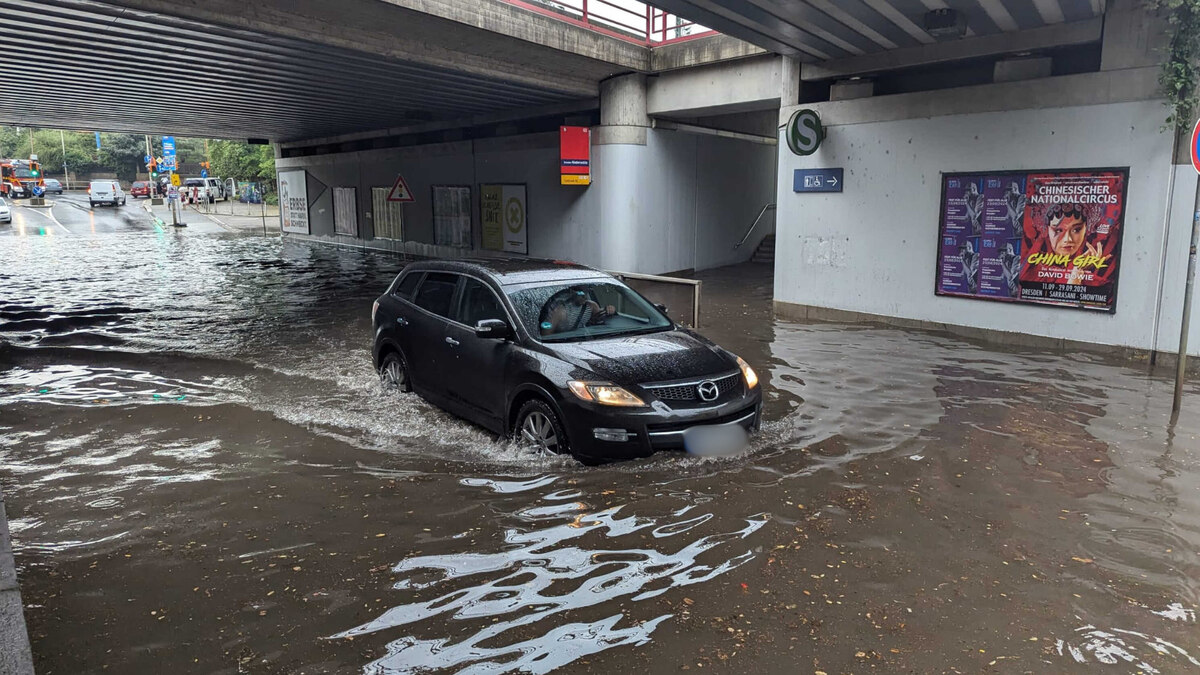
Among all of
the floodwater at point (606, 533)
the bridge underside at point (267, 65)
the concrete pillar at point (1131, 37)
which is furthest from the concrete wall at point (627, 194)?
the floodwater at point (606, 533)

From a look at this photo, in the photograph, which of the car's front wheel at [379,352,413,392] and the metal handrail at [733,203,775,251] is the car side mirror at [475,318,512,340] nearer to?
the car's front wheel at [379,352,413,392]

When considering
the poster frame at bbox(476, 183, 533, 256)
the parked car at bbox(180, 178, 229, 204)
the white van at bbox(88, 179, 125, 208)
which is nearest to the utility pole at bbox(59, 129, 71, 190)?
the parked car at bbox(180, 178, 229, 204)

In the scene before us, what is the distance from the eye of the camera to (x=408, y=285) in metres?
8.41

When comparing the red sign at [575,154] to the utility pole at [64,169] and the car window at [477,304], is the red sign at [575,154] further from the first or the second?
the utility pole at [64,169]

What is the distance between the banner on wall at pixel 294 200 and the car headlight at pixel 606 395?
30686mm

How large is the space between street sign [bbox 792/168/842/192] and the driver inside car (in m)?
7.72

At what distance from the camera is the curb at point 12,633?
108 inches

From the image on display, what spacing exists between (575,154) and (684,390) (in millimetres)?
13457

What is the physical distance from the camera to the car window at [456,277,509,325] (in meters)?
6.88

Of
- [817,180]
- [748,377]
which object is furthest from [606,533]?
[817,180]

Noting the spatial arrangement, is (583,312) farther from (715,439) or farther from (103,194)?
(103,194)

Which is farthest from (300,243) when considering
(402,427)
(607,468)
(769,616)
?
(769,616)

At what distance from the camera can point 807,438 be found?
684 centimetres

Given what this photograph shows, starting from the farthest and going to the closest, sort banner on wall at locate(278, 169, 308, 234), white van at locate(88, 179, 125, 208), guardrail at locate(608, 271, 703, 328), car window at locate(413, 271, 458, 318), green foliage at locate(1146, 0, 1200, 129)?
white van at locate(88, 179, 125, 208) < banner on wall at locate(278, 169, 308, 234) < guardrail at locate(608, 271, 703, 328) < green foliage at locate(1146, 0, 1200, 129) < car window at locate(413, 271, 458, 318)
